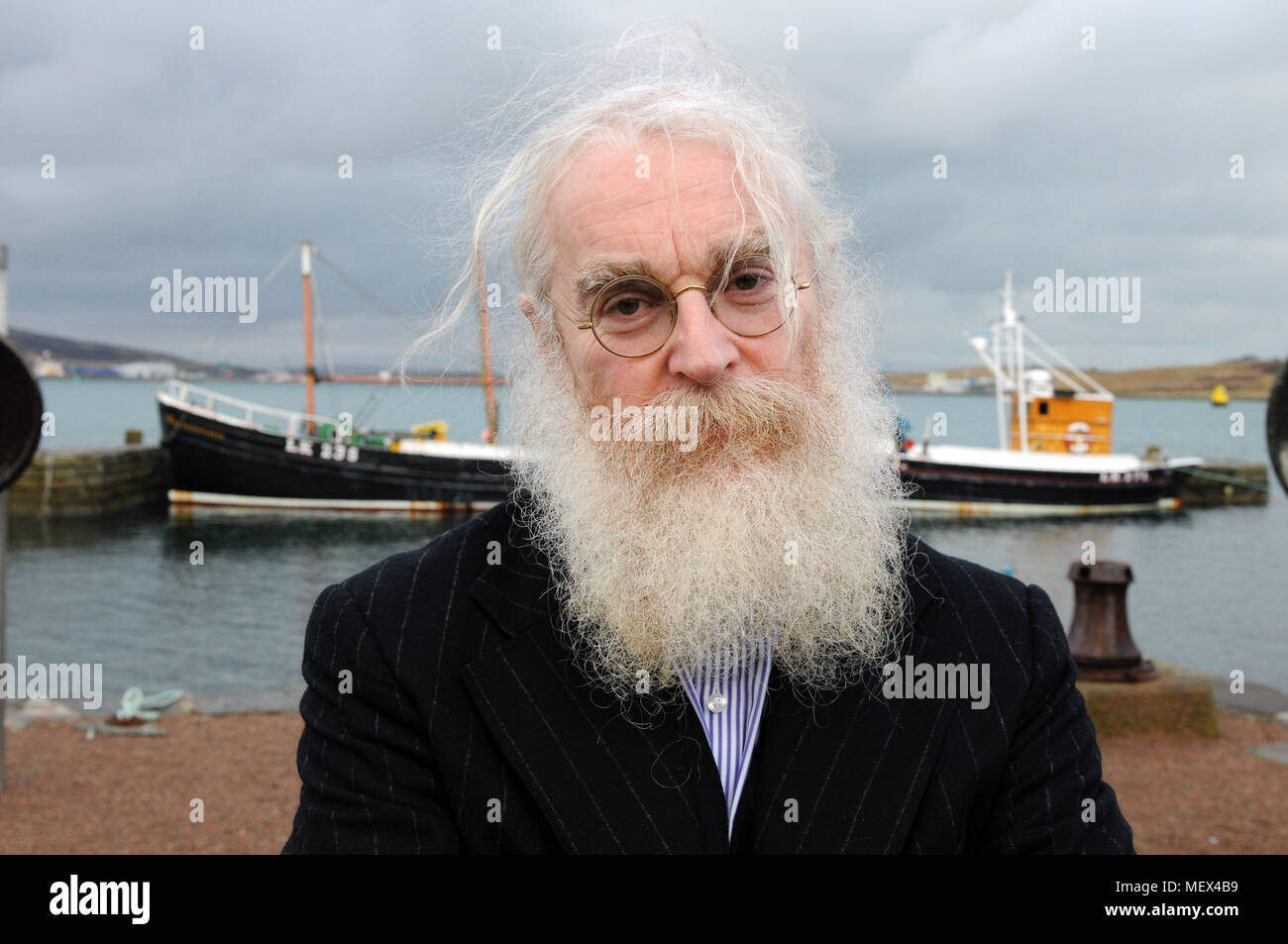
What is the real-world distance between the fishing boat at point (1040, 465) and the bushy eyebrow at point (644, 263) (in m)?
37.8

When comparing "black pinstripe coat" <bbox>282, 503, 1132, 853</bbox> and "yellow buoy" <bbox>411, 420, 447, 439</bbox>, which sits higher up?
"yellow buoy" <bbox>411, 420, 447, 439</bbox>

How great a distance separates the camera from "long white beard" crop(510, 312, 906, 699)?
225 centimetres

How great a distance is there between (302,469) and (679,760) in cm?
4244

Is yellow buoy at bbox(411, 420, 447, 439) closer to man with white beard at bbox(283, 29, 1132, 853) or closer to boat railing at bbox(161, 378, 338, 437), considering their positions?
boat railing at bbox(161, 378, 338, 437)

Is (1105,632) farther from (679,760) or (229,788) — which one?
(679,760)

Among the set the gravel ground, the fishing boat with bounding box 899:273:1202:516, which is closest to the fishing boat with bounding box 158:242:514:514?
the fishing boat with bounding box 899:273:1202:516

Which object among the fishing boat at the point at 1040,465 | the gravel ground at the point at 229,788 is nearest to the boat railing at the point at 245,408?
the fishing boat at the point at 1040,465

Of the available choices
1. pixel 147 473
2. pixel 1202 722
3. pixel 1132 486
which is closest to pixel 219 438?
pixel 147 473

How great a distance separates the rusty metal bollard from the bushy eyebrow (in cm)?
721

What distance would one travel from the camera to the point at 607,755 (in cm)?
203

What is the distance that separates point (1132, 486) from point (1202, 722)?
39.4 metres

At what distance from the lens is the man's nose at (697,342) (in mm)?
2127

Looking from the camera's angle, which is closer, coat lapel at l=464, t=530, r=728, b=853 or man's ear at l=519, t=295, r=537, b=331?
coat lapel at l=464, t=530, r=728, b=853

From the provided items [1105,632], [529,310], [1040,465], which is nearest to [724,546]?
[529,310]
